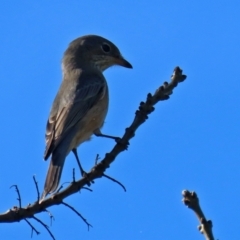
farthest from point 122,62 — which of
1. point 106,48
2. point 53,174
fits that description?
point 53,174

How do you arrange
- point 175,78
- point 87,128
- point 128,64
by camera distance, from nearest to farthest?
1. point 175,78
2. point 87,128
3. point 128,64

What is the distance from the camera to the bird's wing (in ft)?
25.3

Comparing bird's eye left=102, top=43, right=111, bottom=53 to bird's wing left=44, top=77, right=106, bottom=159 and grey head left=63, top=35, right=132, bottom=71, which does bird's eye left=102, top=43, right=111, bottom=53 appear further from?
bird's wing left=44, top=77, right=106, bottom=159

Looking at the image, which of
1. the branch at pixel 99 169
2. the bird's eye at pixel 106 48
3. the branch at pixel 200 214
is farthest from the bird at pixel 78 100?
the branch at pixel 200 214

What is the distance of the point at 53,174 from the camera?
670cm

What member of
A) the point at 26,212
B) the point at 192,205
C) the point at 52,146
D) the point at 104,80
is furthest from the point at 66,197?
the point at 104,80

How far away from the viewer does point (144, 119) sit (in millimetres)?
4918

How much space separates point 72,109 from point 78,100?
25 centimetres

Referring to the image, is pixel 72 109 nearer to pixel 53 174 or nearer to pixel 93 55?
pixel 53 174

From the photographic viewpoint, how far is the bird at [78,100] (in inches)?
292

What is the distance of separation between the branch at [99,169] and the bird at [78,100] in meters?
0.73

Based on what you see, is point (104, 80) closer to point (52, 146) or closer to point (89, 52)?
point (89, 52)

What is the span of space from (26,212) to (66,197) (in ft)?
1.26

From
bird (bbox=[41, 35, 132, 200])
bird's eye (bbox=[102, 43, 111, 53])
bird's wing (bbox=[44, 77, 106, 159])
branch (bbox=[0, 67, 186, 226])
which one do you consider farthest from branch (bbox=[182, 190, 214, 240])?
bird's eye (bbox=[102, 43, 111, 53])
